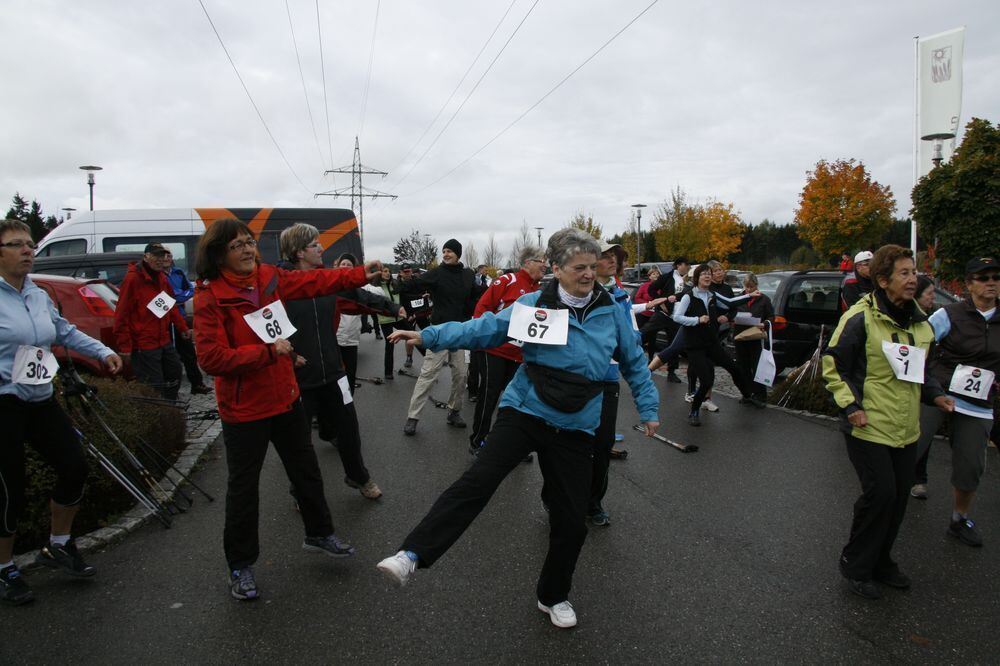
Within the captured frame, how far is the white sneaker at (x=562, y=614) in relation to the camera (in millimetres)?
3117

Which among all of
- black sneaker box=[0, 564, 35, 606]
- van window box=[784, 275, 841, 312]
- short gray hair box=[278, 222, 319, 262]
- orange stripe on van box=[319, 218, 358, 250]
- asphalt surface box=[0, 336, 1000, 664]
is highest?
orange stripe on van box=[319, 218, 358, 250]

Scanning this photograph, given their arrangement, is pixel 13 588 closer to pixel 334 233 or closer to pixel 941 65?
pixel 334 233

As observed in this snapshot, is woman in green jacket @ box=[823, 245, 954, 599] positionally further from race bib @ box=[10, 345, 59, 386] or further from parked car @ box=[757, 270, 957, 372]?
parked car @ box=[757, 270, 957, 372]

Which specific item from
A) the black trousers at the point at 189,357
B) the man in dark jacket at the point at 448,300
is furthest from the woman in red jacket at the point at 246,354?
the black trousers at the point at 189,357

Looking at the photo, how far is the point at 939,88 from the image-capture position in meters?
17.0

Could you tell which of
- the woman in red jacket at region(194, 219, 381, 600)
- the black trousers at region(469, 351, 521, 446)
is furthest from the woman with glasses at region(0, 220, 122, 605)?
the black trousers at region(469, 351, 521, 446)

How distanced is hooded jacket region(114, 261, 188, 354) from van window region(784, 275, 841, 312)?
8477 mm

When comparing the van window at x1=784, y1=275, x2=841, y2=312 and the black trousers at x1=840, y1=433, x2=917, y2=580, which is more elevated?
the van window at x1=784, y1=275, x2=841, y2=312

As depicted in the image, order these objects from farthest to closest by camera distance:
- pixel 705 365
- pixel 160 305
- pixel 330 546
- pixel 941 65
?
pixel 941 65, pixel 705 365, pixel 160 305, pixel 330 546

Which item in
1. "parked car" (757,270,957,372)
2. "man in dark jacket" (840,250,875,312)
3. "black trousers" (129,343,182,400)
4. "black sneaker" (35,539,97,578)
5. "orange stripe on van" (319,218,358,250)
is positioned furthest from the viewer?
"orange stripe on van" (319,218,358,250)

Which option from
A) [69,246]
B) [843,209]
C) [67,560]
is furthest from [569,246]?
[843,209]

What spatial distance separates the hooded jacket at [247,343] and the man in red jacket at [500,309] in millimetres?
2194

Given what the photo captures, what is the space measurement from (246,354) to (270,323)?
278mm

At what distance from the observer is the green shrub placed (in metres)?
4.03
